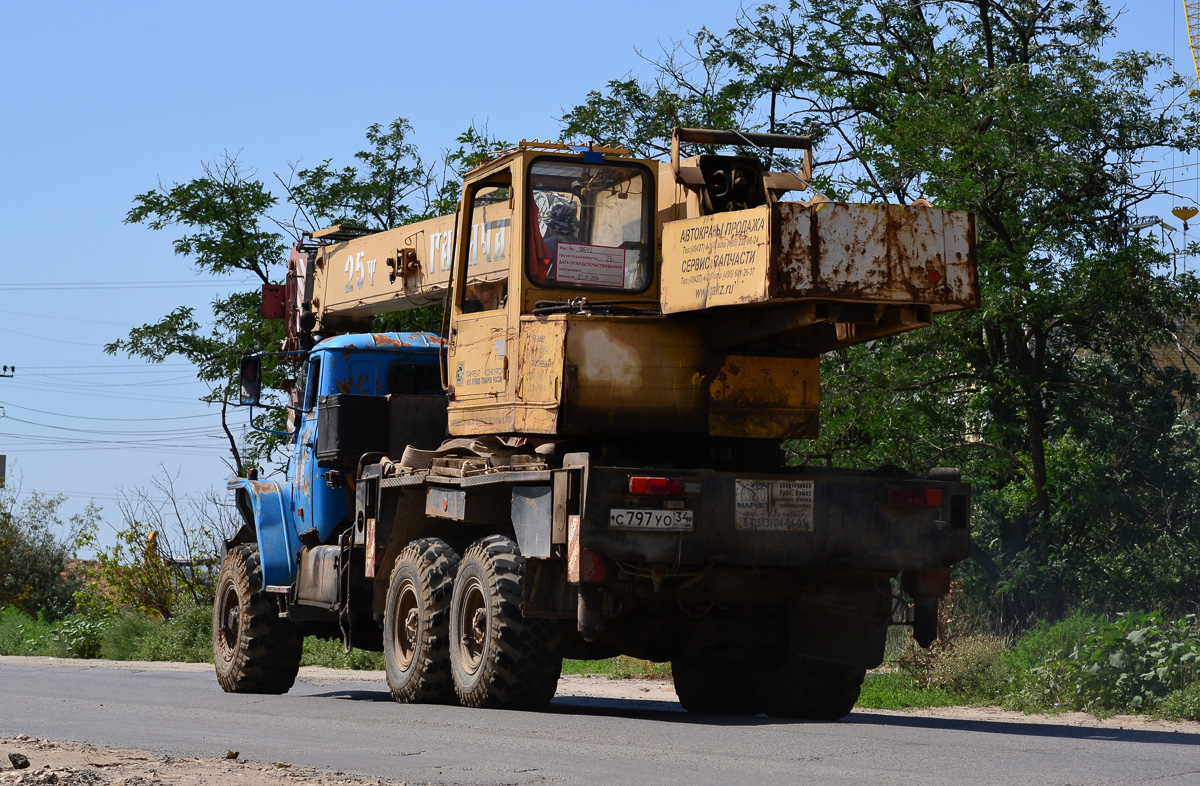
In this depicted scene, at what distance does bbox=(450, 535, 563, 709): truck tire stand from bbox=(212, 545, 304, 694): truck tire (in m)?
4.05

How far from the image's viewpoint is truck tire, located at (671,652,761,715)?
1264cm

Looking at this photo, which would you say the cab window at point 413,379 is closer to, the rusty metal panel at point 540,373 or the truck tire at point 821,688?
the rusty metal panel at point 540,373

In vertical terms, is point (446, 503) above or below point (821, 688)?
above

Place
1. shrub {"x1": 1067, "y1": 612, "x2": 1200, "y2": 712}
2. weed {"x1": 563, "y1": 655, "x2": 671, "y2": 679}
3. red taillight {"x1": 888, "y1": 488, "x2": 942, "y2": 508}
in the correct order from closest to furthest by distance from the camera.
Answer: red taillight {"x1": 888, "y1": 488, "x2": 942, "y2": 508}
shrub {"x1": 1067, "y1": 612, "x2": 1200, "y2": 712}
weed {"x1": 563, "y1": 655, "x2": 671, "y2": 679}

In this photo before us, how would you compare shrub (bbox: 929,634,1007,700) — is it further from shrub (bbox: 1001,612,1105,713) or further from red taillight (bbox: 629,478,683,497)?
red taillight (bbox: 629,478,683,497)

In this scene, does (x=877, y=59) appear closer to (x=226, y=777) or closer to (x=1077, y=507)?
(x=1077, y=507)

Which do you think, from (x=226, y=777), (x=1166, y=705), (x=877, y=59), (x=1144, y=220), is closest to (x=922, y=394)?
(x=1144, y=220)

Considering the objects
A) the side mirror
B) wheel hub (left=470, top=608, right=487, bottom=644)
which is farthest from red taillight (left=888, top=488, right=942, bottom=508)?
the side mirror

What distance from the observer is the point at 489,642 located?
10969mm

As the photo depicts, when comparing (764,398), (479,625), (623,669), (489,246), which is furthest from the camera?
(623,669)

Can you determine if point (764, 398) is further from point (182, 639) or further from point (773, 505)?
point (182, 639)

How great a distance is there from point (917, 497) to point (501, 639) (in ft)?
9.94

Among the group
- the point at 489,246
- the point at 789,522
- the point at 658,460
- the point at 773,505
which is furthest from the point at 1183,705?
the point at 489,246

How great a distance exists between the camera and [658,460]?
38.0ft
